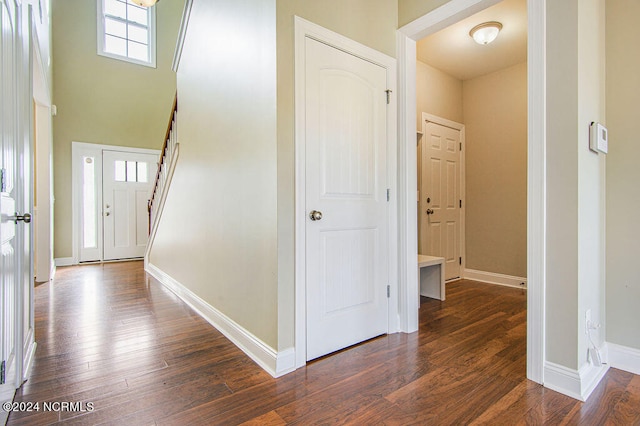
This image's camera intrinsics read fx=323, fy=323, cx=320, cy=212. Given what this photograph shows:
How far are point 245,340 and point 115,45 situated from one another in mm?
6438

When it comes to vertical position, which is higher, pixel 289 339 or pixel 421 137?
pixel 421 137

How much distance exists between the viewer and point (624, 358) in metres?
1.82

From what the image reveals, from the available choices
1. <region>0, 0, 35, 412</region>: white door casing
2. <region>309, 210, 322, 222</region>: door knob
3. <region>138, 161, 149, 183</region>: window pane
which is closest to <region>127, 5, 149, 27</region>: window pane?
<region>138, 161, 149, 183</region>: window pane

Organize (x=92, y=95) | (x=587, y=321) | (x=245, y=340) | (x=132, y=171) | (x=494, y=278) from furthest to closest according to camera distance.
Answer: (x=132, y=171), (x=92, y=95), (x=494, y=278), (x=245, y=340), (x=587, y=321)

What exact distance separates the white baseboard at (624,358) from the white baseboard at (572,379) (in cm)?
29

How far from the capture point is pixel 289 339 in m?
1.81

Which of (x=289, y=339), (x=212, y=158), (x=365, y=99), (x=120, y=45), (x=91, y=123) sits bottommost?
(x=289, y=339)

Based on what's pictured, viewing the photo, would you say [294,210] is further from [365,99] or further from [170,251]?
A: [170,251]

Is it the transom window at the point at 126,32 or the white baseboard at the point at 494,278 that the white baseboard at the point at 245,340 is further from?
the transom window at the point at 126,32

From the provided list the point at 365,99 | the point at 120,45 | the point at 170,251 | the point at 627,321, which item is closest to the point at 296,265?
the point at 365,99

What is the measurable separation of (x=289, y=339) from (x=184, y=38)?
3266 mm

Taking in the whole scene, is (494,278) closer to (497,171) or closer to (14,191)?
(497,171)

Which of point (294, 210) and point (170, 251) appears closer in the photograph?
point (294, 210)

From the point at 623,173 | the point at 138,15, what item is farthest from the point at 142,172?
the point at 623,173
